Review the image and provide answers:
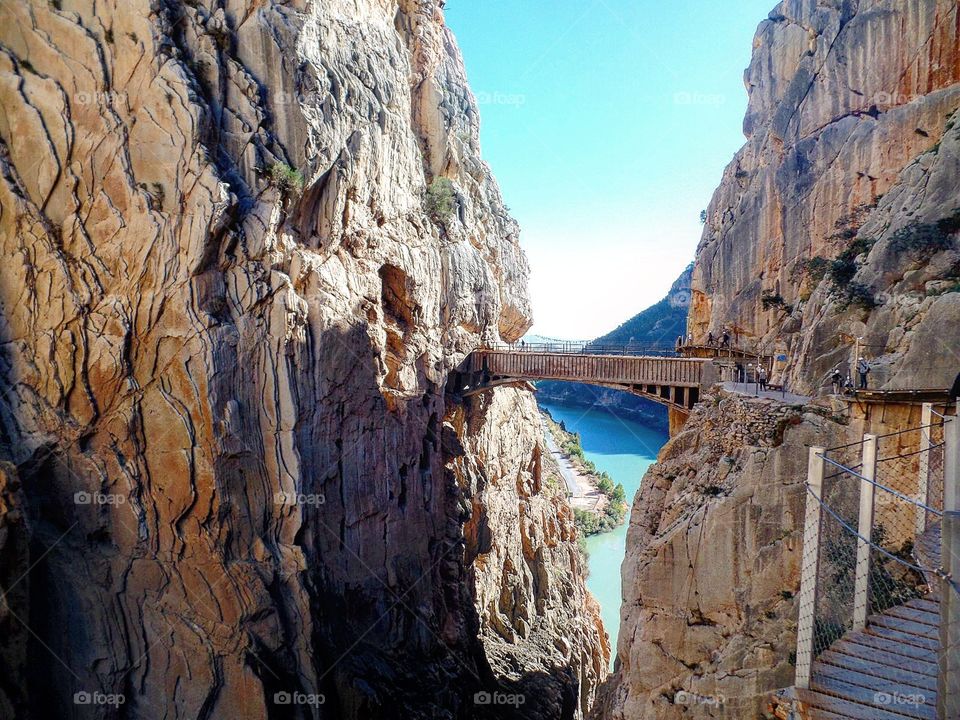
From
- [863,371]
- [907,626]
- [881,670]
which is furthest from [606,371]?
[881,670]

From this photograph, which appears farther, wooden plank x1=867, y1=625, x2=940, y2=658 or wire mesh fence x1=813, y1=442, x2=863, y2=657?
wire mesh fence x1=813, y1=442, x2=863, y2=657

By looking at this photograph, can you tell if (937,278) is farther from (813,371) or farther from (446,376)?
(446,376)

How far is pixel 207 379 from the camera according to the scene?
1295cm

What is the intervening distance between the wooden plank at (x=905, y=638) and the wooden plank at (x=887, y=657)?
0.49 ft

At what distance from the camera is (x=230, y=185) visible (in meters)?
13.6

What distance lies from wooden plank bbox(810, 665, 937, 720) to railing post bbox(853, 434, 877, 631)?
0.69 meters

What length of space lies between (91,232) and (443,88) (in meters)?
14.8

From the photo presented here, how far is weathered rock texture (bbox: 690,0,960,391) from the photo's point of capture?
9836 millimetres

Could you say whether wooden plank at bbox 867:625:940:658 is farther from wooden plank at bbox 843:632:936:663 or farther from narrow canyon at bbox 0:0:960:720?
narrow canyon at bbox 0:0:960:720

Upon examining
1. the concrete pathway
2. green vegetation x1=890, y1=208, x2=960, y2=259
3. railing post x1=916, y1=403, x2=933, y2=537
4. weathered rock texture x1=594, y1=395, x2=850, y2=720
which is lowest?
weathered rock texture x1=594, y1=395, x2=850, y2=720

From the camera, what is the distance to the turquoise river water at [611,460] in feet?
115

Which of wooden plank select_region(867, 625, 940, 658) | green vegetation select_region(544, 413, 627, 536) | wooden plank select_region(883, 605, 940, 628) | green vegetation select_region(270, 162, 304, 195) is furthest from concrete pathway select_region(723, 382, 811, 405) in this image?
green vegetation select_region(544, 413, 627, 536)

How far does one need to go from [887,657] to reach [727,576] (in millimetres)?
4122

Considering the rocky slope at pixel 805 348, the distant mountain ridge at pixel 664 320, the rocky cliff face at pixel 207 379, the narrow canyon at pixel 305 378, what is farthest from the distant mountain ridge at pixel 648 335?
the rocky cliff face at pixel 207 379
